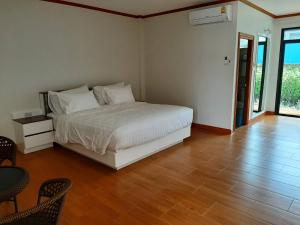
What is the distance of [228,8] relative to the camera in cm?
417

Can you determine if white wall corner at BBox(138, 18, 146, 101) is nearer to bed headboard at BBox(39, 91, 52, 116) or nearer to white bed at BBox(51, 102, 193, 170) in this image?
white bed at BBox(51, 102, 193, 170)

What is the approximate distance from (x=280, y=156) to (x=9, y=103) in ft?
14.4

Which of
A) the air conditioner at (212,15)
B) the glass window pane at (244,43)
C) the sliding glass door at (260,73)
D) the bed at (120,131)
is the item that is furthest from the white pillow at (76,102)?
the sliding glass door at (260,73)

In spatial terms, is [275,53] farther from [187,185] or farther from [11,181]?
[11,181]

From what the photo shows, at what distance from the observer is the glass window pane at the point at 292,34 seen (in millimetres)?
5713

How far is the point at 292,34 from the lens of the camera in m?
5.79

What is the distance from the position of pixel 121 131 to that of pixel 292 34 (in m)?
5.21

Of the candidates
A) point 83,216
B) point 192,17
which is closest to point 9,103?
point 83,216

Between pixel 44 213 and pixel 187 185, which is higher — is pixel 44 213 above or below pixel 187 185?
above

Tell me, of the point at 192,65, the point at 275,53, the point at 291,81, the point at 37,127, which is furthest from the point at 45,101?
the point at 291,81

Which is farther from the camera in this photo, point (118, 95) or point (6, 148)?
point (118, 95)

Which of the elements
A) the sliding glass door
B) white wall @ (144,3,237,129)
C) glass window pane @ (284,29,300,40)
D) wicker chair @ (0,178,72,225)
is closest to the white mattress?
white wall @ (144,3,237,129)

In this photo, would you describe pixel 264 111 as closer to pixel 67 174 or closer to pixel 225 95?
pixel 225 95

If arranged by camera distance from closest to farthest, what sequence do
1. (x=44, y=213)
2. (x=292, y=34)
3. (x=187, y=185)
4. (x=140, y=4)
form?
(x=44, y=213) < (x=187, y=185) < (x=140, y=4) < (x=292, y=34)
